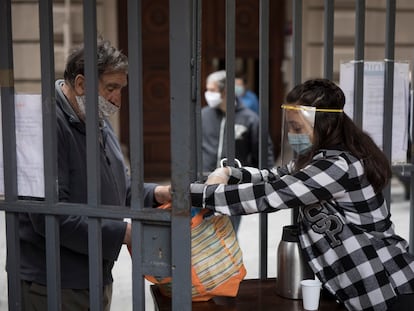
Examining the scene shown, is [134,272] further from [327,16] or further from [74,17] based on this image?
[74,17]

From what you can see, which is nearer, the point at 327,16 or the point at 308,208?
the point at 308,208

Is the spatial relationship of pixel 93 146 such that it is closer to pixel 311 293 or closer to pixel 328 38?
pixel 311 293

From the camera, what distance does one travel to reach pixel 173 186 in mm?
1850

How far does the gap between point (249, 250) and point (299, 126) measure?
395 centimetres

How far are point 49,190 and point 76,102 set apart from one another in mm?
498

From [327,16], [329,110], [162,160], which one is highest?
[327,16]

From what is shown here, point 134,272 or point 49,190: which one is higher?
point 49,190

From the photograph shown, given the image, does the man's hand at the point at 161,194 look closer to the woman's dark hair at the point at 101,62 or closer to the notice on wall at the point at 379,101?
the woman's dark hair at the point at 101,62

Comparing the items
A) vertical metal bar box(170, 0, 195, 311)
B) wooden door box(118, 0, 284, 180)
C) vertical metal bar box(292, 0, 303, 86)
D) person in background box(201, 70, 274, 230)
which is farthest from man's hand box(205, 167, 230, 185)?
→ wooden door box(118, 0, 284, 180)

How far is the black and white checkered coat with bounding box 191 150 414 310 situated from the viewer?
206cm

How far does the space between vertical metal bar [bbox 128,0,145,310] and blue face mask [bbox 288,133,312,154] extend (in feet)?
2.13

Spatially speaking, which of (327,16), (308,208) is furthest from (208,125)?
(308,208)

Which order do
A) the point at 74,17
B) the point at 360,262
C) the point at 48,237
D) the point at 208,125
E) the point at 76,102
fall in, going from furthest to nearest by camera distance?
1. the point at 74,17
2. the point at 208,125
3. the point at 76,102
4. the point at 360,262
5. the point at 48,237

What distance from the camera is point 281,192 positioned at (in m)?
2.06
